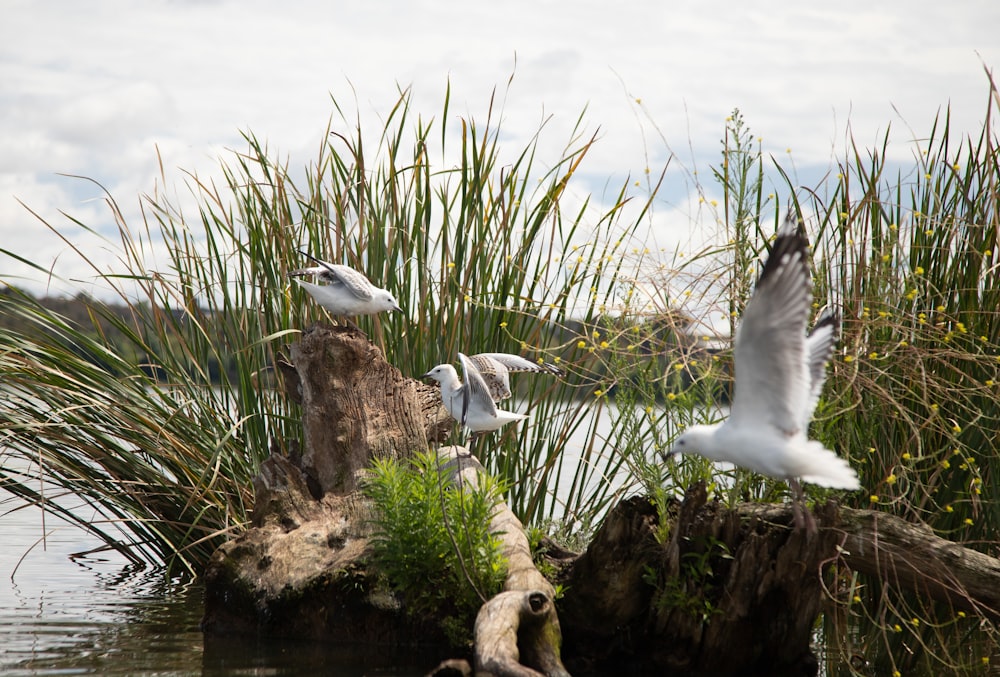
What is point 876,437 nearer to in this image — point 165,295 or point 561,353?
point 561,353

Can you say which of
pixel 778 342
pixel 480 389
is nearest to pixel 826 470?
pixel 778 342

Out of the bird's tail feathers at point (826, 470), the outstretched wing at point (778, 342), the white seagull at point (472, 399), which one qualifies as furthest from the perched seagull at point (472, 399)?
the bird's tail feathers at point (826, 470)

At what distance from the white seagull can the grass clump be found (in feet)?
0.98

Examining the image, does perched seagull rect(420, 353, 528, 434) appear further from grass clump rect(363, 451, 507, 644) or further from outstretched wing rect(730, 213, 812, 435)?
outstretched wing rect(730, 213, 812, 435)

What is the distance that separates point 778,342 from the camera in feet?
10.1

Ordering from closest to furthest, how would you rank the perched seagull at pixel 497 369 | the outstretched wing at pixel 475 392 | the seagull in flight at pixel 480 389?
the outstretched wing at pixel 475 392, the seagull in flight at pixel 480 389, the perched seagull at pixel 497 369

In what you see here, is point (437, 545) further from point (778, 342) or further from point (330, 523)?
point (778, 342)

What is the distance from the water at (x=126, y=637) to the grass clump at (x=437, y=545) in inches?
11.6

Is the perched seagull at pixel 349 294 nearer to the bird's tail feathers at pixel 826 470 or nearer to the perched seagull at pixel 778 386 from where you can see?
the perched seagull at pixel 778 386

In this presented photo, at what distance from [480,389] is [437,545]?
0.70m

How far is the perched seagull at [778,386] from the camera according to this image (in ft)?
9.86

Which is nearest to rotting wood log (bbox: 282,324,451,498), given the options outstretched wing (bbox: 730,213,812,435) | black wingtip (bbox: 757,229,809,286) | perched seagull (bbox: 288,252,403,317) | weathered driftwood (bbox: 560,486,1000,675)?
perched seagull (bbox: 288,252,403,317)

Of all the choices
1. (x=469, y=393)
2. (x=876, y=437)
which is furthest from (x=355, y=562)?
(x=876, y=437)

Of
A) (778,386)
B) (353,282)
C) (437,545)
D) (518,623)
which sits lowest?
(518,623)
